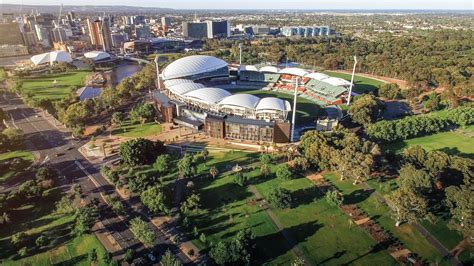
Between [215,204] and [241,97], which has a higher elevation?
[241,97]

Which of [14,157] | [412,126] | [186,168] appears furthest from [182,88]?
[412,126]

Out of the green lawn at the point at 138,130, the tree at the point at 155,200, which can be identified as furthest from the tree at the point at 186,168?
the green lawn at the point at 138,130

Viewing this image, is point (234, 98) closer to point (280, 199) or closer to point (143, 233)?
point (280, 199)

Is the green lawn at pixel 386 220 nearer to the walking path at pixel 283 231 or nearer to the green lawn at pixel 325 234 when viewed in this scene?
the green lawn at pixel 325 234

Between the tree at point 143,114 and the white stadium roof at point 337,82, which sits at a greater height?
the white stadium roof at point 337,82

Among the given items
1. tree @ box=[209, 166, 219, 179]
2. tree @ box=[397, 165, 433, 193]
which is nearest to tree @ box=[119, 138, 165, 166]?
tree @ box=[209, 166, 219, 179]

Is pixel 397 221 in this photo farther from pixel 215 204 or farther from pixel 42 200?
pixel 42 200

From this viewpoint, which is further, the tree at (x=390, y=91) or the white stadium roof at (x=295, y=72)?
the white stadium roof at (x=295, y=72)

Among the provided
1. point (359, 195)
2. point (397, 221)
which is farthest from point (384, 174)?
point (397, 221)

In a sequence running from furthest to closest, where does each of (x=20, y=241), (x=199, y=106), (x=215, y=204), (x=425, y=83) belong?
(x=425, y=83), (x=199, y=106), (x=215, y=204), (x=20, y=241)
